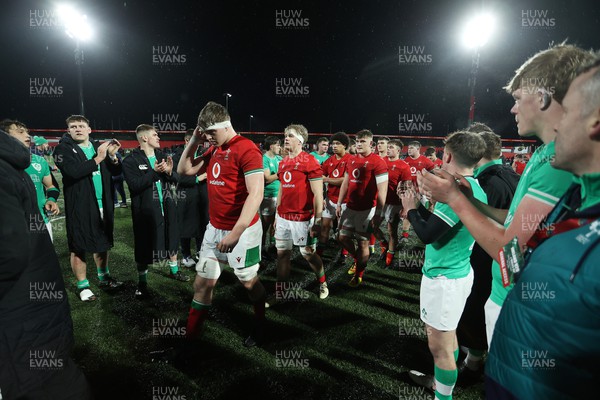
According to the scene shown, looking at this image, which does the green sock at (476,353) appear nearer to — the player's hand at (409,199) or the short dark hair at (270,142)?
the player's hand at (409,199)

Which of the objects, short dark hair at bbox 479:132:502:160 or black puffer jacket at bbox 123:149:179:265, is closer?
short dark hair at bbox 479:132:502:160

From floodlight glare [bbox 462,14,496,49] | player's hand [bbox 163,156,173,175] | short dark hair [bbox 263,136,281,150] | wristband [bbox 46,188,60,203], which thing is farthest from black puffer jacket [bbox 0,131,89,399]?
floodlight glare [bbox 462,14,496,49]

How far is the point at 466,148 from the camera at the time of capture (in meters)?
2.37

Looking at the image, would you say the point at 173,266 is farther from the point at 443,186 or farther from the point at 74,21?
the point at 74,21

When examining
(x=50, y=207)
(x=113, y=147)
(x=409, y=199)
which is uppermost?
(x=113, y=147)

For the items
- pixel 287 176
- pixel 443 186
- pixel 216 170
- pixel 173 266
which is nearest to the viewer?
pixel 443 186

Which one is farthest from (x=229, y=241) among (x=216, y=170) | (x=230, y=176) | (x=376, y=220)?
(x=376, y=220)

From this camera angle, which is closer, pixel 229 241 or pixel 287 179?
pixel 229 241

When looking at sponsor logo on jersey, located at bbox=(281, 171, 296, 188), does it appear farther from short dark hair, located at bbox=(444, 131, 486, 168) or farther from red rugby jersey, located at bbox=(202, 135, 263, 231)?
short dark hair, located at bbox=(444, 131, 486, 168)

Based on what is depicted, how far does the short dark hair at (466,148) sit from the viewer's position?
2.35 m

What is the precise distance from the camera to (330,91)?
43.9 m

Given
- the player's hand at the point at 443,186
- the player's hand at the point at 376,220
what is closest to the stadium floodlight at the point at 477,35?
the player's hand at the point at 376,220

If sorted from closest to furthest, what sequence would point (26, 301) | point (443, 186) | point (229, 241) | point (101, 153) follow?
point (26, 301)
point (443, 186)
point (229, 241)
point (101, 153)

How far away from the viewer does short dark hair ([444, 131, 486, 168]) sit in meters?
2.35
